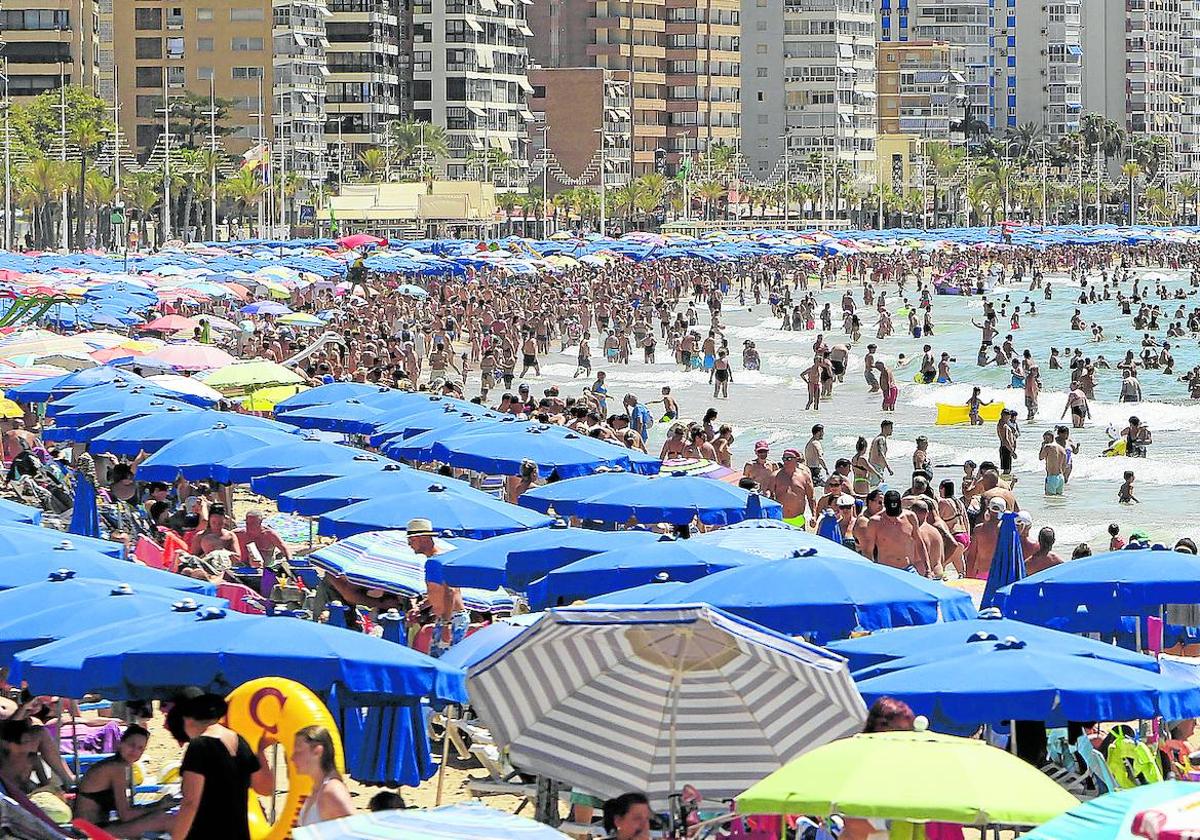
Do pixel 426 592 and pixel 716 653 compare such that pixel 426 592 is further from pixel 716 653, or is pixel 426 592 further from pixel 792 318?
pixel 792 318

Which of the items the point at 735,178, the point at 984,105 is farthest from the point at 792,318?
the point at 984,105

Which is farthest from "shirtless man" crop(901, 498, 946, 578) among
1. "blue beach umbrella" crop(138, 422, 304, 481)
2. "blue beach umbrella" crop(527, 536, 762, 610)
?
"blue beach umbrella" crop(138, 422, 304, 481)

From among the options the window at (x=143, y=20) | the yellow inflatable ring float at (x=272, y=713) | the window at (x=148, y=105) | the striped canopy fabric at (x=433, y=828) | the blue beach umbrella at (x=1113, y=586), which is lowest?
the blue beach umbrella at (x=1113, y=586)

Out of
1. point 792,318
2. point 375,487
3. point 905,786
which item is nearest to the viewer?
point 905,786

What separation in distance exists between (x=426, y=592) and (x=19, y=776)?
3.86 m

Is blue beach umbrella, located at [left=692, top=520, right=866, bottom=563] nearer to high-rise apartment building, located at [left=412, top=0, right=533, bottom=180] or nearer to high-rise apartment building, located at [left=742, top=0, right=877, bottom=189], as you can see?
high-rise apartment building, located at [left=412, top=0, right=533, bottom=180]

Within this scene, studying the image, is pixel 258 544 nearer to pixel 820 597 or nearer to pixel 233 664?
pixel 820 597

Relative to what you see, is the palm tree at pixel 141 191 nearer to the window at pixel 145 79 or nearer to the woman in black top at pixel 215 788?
the window at pixel 145 79

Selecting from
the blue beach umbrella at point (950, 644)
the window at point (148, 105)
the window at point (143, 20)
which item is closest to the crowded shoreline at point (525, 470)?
the blue beach umbrella at point (950, 644)

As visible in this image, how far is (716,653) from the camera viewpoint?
24.6 ft

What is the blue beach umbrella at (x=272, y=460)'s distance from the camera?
15.1 m

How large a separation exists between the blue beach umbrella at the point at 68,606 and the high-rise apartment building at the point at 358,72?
10475 cm

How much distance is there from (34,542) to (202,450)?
206 inches

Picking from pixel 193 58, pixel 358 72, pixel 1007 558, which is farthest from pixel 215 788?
pixel 358 72
